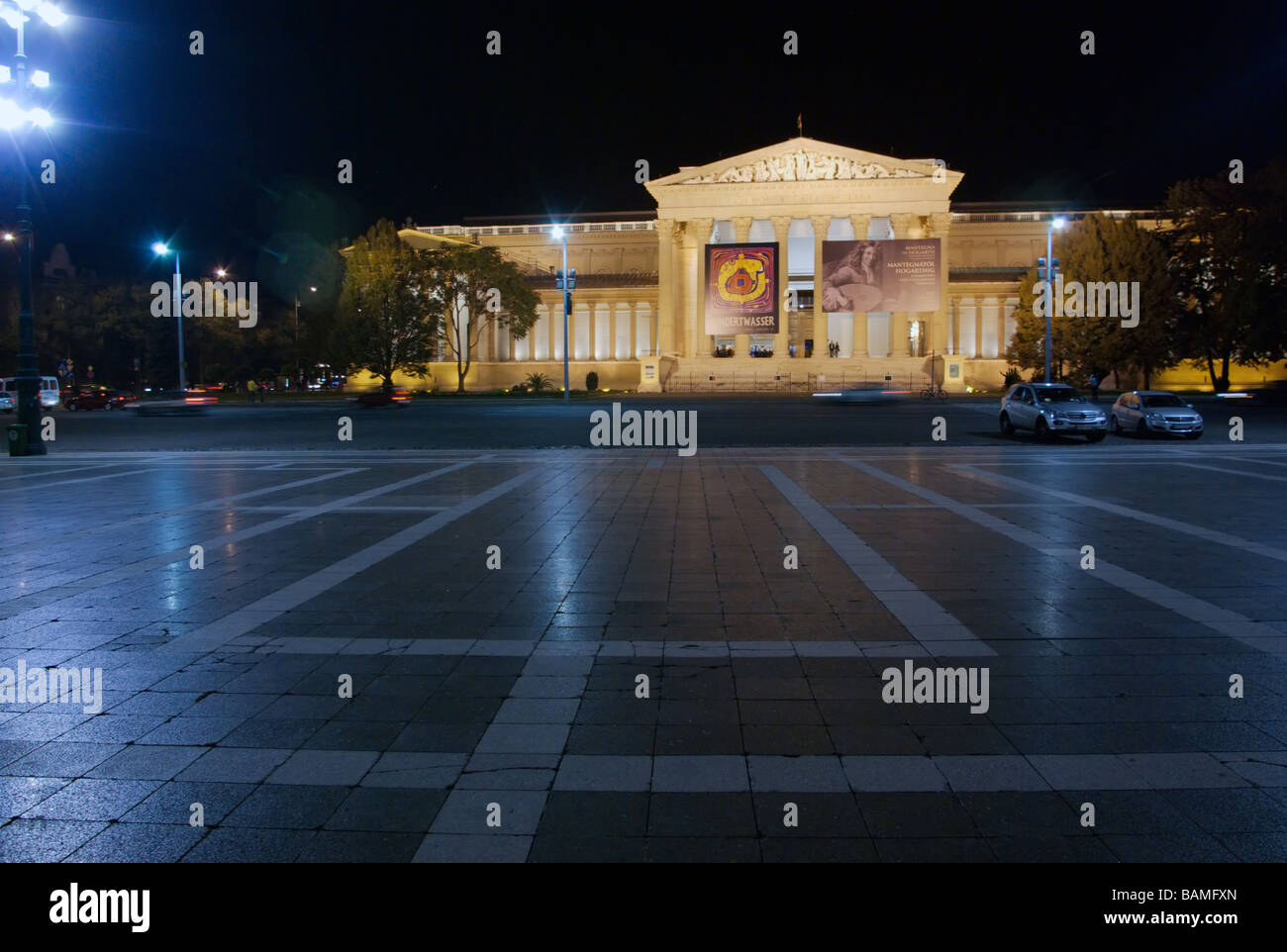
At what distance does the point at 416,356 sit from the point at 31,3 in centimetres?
4597

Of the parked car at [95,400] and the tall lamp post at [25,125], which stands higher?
the tall lamp post at [25,125]

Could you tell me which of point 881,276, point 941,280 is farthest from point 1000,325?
point 881,276

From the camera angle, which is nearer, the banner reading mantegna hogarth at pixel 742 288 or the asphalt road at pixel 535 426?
the asphalt road at pixel 535 426

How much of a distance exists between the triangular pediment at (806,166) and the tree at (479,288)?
14.7 m

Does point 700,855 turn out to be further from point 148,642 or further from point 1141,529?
point 1141,529

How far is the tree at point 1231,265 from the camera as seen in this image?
55.0 meters

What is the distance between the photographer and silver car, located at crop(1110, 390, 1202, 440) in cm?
2895

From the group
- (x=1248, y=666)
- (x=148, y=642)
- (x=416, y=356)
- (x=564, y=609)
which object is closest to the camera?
(x=1248, y=666)

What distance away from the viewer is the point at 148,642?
755 cm

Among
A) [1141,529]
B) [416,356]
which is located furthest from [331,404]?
[1141,529]

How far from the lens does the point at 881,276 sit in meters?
58.7

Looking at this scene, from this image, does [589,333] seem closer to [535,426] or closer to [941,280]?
[941,280]

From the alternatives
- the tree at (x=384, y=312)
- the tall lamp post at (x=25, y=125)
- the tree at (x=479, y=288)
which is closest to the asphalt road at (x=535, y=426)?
the tall lamp post at (x=25, y=125)

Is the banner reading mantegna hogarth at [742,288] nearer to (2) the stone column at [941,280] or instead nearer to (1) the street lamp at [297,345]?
(2) the stone column at [941,280]
